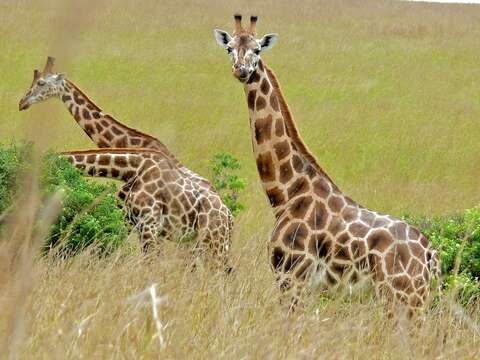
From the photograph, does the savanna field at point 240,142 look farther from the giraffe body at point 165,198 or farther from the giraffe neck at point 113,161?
the giraffe neck at point 113,161

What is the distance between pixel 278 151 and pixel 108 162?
2737 mm

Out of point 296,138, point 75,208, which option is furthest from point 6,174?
point 296,138

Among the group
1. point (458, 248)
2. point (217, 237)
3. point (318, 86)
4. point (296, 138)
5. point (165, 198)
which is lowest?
point (458, 248)

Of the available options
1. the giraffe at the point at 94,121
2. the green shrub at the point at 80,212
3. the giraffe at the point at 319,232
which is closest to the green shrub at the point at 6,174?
the green shrub at the point at 80,212

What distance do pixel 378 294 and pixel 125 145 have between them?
4.96 meters

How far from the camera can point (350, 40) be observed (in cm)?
3444

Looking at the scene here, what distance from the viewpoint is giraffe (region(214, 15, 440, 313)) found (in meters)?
5.88

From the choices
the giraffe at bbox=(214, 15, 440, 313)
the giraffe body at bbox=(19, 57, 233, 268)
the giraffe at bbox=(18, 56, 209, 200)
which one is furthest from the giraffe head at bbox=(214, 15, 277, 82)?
the giraffe at bbox=(18, 56, 209, 200)

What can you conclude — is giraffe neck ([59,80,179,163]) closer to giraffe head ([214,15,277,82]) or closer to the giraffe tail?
the giraffe tail

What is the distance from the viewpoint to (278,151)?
21.6 feet

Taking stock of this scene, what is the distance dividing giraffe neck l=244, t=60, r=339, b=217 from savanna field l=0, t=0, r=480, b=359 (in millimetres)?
561

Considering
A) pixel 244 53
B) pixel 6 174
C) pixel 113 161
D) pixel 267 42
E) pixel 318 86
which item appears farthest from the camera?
pixel 318 86

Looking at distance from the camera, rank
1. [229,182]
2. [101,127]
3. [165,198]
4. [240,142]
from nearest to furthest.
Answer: [165,198] → [101,127] → [229,182] → [240,142]

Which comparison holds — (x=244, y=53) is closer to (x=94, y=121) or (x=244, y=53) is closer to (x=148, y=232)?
(x=148, y=232)
